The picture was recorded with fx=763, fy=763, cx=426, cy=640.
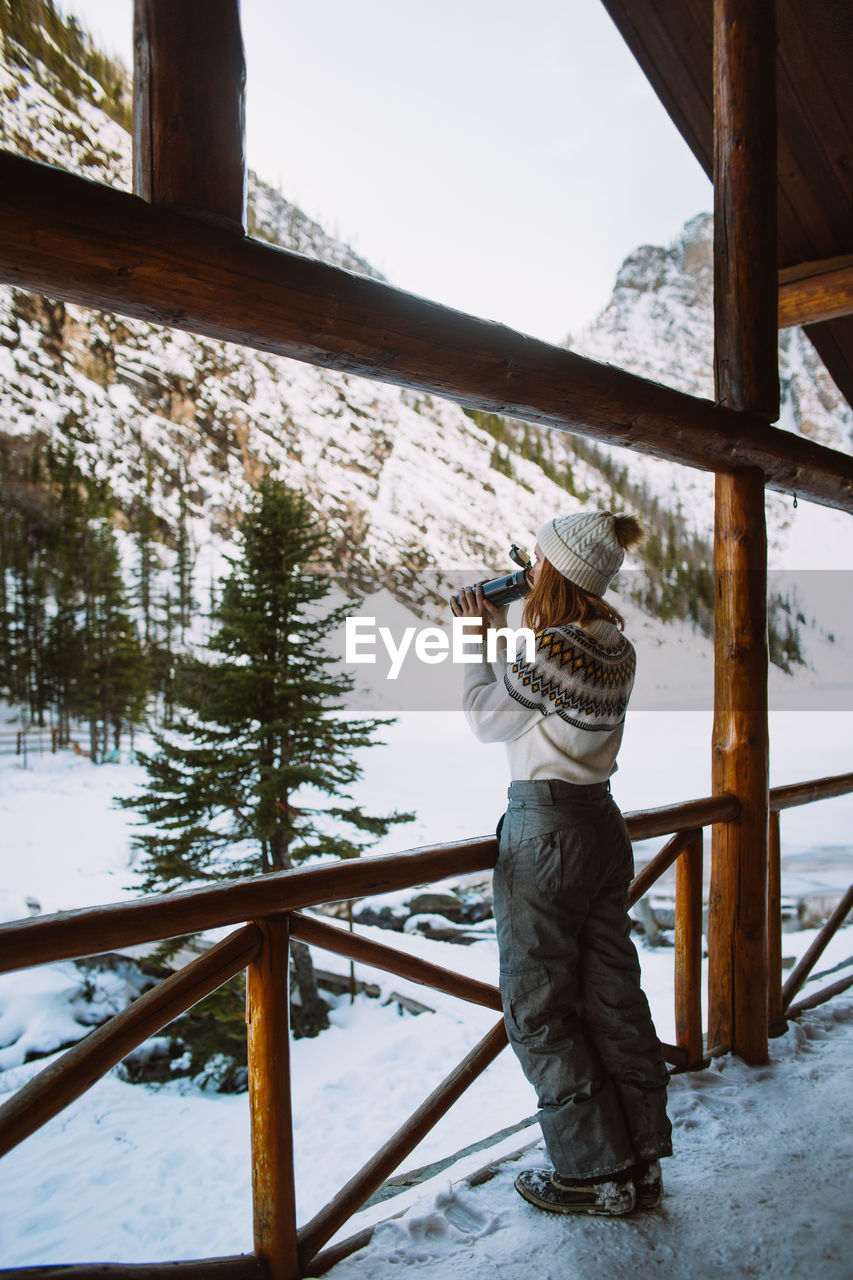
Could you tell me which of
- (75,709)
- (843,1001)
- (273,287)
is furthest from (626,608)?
(273,287)

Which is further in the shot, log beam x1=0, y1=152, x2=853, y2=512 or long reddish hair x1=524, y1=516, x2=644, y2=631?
long reddish hair x1=524, y1=516, x2=644, y2=631

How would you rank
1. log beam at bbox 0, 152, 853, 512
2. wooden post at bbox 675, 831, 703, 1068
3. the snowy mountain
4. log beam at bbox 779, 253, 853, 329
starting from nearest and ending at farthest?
1. log beam at bbox 0, 152, 853, 512
2. wooden post at bbox 675, 831, 703, 1068
3. log beam at bbox 779, 253, 853, 329
4. the snowy mountain

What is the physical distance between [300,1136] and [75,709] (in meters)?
14.9

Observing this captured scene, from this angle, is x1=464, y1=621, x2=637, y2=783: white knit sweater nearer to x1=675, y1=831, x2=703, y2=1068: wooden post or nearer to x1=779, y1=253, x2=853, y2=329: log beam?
x1=675, y1=831, x2=703, y2=1068: wooden post

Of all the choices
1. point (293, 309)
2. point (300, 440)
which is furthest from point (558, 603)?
point (300, 440)

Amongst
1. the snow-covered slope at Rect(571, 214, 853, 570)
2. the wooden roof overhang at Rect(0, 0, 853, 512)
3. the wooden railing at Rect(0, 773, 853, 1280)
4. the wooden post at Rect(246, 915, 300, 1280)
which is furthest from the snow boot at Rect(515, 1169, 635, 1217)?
the snow-covered slope at Rect(571, 214, 853, 570)

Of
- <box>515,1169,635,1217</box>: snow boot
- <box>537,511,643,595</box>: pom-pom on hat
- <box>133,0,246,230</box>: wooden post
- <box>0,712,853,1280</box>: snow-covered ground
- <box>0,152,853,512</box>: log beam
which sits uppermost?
<box>133,0,246,230</box>: wooden post

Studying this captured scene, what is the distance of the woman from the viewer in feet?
4.33

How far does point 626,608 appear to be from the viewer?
78.7 ft

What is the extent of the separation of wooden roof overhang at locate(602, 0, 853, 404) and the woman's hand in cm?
248

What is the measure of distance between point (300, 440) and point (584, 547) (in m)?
36.6

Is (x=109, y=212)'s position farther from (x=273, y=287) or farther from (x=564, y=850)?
(x=564, y=850)

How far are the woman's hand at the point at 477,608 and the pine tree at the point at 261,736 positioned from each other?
6.24m

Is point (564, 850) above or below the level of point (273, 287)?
below
